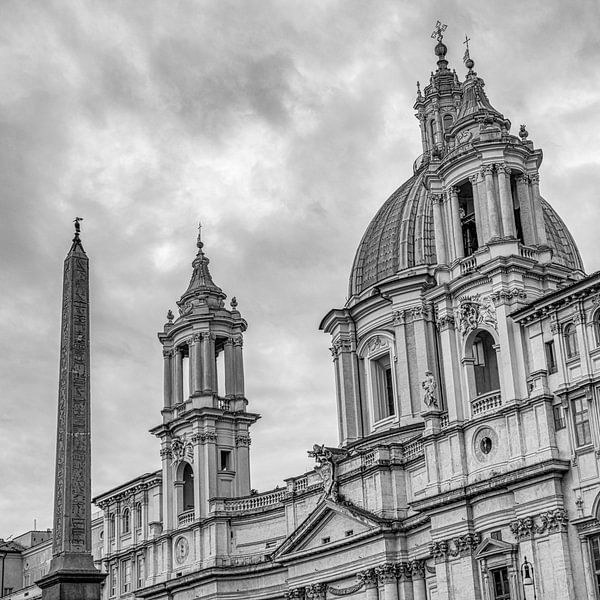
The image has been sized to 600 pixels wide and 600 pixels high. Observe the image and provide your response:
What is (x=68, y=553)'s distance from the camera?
27.1 metres

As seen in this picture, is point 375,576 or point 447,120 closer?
point 375,576

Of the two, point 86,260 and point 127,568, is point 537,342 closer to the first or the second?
point 86,260

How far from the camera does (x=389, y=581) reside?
47.6 metres

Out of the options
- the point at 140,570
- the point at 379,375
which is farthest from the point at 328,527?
the point at 140,570

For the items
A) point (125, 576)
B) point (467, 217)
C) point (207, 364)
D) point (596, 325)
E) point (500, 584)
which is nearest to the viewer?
point (596, 325)

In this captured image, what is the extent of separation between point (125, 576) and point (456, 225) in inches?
1245

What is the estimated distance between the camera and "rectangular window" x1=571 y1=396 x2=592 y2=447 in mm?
38625

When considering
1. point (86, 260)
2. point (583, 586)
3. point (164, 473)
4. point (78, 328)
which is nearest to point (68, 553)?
point (78, 328)

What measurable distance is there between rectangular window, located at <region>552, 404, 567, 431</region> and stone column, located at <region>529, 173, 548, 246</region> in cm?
823

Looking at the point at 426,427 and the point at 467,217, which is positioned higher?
the point at 467,217

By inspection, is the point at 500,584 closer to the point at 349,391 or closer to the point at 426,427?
the point at 426,427

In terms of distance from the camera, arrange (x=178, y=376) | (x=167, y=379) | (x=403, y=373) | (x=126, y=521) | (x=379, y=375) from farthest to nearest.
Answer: (x=126, y=521), (x=167, y=379), (x=178, y=376), (x=379, y=375), (x=403, y=373)

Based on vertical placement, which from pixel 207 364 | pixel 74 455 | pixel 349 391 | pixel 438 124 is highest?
pixel 438 124

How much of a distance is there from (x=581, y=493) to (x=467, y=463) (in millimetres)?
5492
